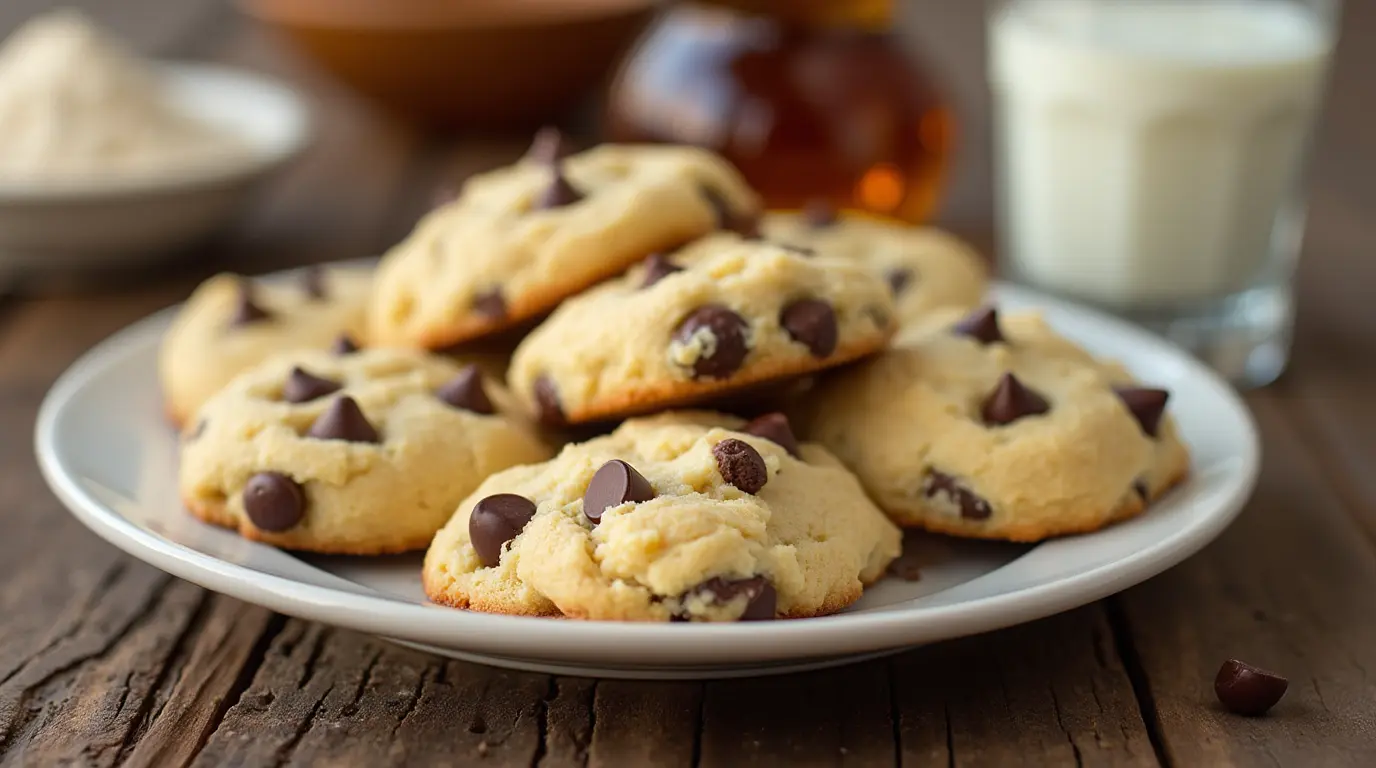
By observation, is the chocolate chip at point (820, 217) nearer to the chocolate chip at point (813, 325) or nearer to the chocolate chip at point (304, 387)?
the chocolate chip at point (813, 325)

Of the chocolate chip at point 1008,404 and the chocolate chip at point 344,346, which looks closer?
the chocolate chip at point 1008,404

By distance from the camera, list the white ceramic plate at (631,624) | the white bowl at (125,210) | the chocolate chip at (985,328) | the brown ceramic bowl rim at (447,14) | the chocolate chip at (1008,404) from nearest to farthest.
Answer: the white ceramic plate at (631,624) → the chocolate chip at (1008,404) → the chocolate chip at (985,328) → the white bowl at (125,210) → the brown ceramic bowl rim at (447,14)

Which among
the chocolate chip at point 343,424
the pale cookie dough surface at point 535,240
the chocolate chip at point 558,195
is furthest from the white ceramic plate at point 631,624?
the chocolate chip at point 558,195

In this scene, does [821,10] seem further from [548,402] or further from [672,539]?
[672,539]

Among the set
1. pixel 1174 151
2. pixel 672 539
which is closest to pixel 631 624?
pixel 672 539

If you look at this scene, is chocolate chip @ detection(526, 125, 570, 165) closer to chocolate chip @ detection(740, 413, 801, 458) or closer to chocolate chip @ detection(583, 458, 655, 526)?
chocolate chip @ detection(740, 413, 801, 458)

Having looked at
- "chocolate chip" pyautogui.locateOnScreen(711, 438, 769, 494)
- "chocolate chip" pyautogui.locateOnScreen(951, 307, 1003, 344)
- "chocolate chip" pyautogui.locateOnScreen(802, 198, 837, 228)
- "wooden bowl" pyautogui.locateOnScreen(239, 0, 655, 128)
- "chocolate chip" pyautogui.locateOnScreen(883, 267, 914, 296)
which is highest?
"chocolate chip" pyautogui.locateOnScreen(711, 438, 769, 494)

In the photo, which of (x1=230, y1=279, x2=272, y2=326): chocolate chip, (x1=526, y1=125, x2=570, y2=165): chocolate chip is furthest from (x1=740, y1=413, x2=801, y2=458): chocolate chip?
(x1=230, y1=279, x2=272, y2=326): chocolate chip

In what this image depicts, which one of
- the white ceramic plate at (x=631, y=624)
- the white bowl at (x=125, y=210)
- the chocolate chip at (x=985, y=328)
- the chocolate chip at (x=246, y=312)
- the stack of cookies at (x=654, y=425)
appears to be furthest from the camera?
the white bowl at (x=125, y=210)
